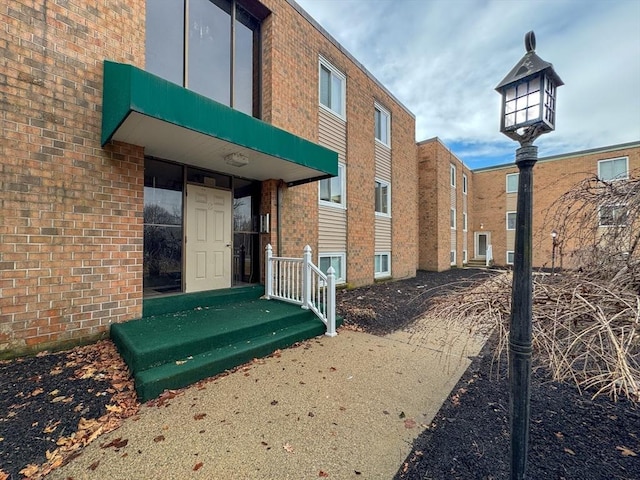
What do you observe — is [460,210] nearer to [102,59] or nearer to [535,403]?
[535,403]

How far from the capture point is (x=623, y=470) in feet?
6.57

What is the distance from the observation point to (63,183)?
3.75m

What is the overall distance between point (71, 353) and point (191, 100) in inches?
140

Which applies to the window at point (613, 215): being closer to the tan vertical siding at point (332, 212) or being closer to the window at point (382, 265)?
the tan vertical siding at point (332, 212)

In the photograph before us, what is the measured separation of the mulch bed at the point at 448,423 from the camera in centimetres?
206

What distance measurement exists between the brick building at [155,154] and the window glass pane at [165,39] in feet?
0.07

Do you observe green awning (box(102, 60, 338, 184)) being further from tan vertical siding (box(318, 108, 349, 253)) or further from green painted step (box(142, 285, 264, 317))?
green painted step (box(142, 285, 264, 317))

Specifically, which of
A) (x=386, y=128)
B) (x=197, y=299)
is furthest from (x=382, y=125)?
(x=197, y=299)

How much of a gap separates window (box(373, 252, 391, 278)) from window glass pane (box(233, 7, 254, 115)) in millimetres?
6706

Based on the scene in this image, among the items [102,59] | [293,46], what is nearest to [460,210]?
[293,46]

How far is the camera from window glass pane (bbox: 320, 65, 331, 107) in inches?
325

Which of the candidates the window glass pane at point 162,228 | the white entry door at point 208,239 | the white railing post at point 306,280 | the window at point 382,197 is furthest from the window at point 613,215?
the window at point 382,197

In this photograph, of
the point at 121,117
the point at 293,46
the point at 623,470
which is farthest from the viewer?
the point at 293,46

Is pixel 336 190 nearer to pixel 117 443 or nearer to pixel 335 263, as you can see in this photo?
pixel 335 263
